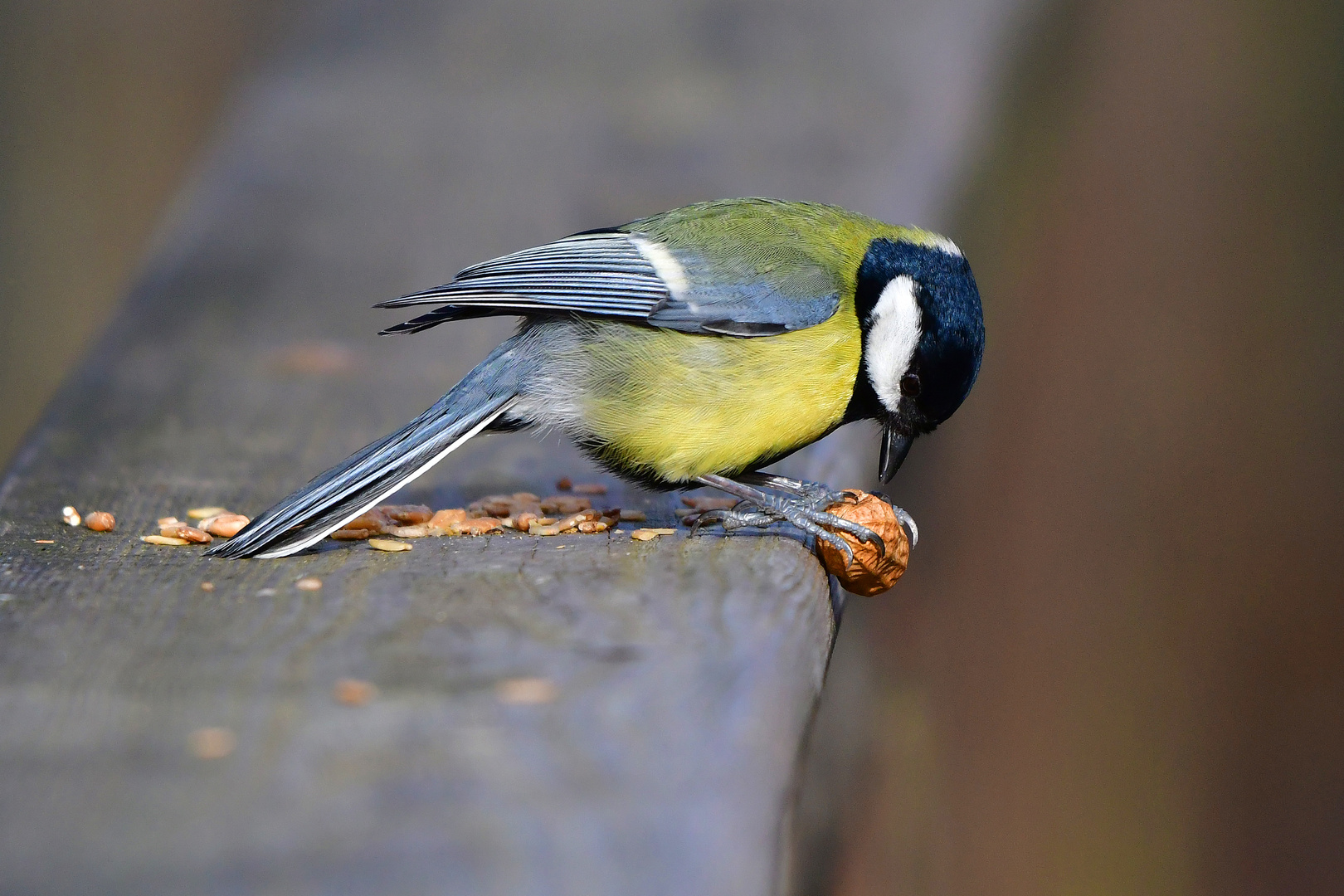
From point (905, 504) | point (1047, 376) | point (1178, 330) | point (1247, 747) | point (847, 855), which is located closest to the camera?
point (847, 855)

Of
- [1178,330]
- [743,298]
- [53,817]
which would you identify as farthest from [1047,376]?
[53,817]

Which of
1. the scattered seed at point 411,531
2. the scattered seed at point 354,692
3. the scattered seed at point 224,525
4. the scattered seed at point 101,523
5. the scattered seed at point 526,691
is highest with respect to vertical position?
the scattered seed at point 526,691

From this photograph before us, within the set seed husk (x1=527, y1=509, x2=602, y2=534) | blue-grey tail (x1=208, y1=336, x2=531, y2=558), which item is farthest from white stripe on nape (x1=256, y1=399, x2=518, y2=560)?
seed husk (x1=527, y1=509, x2=602, y2=534)

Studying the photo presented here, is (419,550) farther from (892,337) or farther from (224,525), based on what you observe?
(892,337)

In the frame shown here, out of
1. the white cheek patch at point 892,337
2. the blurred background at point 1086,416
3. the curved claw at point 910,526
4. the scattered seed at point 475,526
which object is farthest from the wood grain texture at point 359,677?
the blurred background at point 1086,416

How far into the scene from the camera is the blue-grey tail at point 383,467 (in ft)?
6.61

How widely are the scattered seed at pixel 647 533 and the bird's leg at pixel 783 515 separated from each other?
83mm

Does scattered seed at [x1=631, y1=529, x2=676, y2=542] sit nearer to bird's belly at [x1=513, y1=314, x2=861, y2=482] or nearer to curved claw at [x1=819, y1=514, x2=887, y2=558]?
bird's belly at [x1=513, y1=314, x2=861, y2=482]

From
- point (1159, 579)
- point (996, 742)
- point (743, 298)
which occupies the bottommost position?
point (996, 742)

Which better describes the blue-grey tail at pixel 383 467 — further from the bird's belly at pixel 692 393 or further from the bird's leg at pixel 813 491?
the bird's leg at pixel 813 491

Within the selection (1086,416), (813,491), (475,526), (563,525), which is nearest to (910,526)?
(813,491)

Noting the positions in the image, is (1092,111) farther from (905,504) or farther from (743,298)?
(743,298)

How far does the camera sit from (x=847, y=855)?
229 cm

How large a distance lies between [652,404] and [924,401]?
0.55 meters
